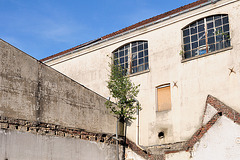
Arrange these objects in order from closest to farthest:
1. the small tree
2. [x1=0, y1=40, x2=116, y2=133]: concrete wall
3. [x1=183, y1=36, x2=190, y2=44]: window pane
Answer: [x1=0, y1=40, x2=116, y2=133]: concrete wall < [x1=183, y1=36, x2=190, y2=44]: window pane < the small tree

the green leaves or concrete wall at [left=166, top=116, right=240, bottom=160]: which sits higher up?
the green leaves

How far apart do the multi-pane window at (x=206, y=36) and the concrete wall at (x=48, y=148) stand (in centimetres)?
615

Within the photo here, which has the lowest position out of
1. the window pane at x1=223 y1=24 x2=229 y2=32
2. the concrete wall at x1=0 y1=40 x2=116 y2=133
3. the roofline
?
the concrete wall at x1=0 y1=40 x2=116 y2=133

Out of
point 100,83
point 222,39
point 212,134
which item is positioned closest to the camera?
point 212,134

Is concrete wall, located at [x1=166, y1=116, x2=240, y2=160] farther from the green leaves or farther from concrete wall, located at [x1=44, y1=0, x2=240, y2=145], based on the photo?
the green leaves

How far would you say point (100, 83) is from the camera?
20.2m

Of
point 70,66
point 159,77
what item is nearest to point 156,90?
point 159,77

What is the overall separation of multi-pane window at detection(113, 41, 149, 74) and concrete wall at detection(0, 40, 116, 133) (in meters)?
2.82

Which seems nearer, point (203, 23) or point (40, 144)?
point (40, 144)

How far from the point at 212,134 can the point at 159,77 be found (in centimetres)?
418

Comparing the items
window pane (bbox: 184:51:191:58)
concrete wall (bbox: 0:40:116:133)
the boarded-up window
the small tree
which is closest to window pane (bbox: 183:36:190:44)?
window pane (bbox: 184:51:191:58)

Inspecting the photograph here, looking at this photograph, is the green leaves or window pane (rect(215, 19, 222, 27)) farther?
the green leaves

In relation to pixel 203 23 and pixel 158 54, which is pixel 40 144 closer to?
pixel 158 54

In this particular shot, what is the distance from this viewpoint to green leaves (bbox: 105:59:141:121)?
1817 centimetres
